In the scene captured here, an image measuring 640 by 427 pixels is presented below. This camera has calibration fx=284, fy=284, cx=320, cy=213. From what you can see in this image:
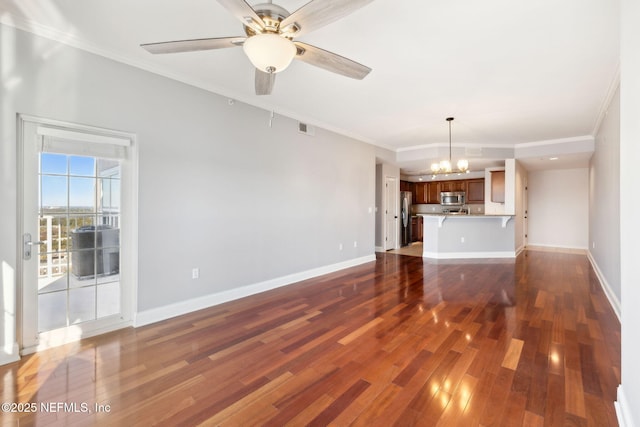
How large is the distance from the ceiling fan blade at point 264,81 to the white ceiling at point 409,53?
1.50 ft

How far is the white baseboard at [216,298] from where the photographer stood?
306 centimetres

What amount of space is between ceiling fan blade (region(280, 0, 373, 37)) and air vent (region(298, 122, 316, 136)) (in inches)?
115

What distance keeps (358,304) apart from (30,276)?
3277 millimetres

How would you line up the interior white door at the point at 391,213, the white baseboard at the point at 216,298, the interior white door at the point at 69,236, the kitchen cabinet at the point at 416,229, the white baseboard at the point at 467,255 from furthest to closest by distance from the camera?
the kitchen cabinet at the point at 416,229, the interior white door at the point at 391,213, the white baseboard at the point at 467,255, the white baseboard at the point at 216,298, the interior white door at the point at 69,236

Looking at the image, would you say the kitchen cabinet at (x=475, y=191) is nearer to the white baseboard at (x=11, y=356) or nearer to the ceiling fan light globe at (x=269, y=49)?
the ceiling fan light globe at (x=269, y=49)

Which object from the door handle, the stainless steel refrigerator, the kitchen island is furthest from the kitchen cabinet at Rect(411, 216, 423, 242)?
the door handle

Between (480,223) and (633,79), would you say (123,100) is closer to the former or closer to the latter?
(633,79)

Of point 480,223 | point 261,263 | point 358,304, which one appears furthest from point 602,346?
point 480,223

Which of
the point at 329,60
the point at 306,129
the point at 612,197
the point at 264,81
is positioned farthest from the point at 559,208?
the point at 264,81

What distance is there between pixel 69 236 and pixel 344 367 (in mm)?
2805

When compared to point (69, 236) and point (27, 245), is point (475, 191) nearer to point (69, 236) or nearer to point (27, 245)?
point (69, 236)

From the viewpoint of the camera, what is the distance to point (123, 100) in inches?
113

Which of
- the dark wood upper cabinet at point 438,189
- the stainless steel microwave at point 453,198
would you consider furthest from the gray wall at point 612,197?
the stainless steel microwave at point 453,198

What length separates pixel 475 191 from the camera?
9.09 m
